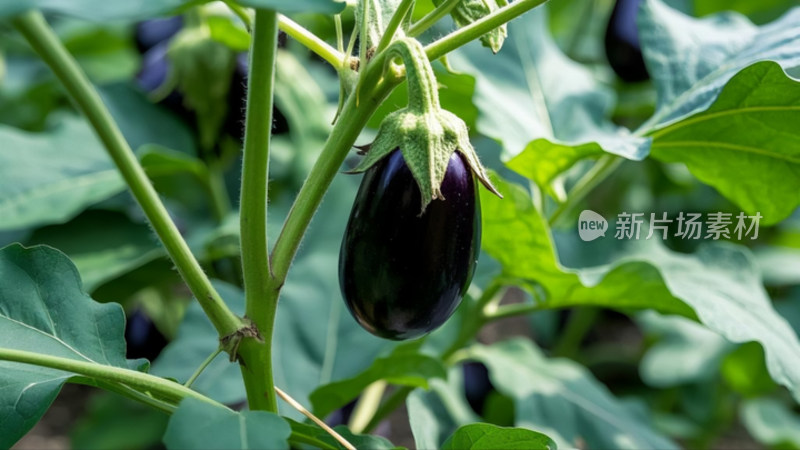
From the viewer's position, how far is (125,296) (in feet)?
3.74

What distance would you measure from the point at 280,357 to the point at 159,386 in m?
0.45

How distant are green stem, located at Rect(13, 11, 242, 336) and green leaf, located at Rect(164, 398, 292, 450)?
70 mm

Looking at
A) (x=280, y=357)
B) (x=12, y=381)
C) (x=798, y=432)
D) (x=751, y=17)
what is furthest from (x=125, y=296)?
(x=751, y=17)

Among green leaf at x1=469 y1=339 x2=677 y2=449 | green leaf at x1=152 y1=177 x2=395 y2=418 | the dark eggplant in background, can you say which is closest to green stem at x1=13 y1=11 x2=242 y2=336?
green leaf at x1=152 y1=177 x2=395 y2=418

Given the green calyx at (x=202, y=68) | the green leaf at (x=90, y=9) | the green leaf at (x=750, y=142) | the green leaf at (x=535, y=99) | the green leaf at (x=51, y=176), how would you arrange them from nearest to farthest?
the green leaf at (x=90, y=9)
the green leaf at (x=750, y=142)
the green leaf at (x=535, y=99)
the green leaf at (x=51, y=176)
the green calyx at (x=202, y=68)

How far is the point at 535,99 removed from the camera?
0.99 meters

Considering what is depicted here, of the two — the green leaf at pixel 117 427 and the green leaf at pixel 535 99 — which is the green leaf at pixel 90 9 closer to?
the green leaf at pixel 535 99

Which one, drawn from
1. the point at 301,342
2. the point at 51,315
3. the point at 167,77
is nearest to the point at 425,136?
the point at 51,315

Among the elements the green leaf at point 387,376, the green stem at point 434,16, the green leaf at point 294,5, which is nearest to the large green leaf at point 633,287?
the green leaf at point 387,376

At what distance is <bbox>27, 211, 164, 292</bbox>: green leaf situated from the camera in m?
1.04

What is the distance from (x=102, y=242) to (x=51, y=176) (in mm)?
107

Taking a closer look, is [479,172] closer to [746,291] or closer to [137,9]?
[137,9]

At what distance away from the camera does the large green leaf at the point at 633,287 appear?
733 millimetres

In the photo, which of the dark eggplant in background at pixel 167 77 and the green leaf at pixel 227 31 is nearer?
the green leaf at pixel 227 31
